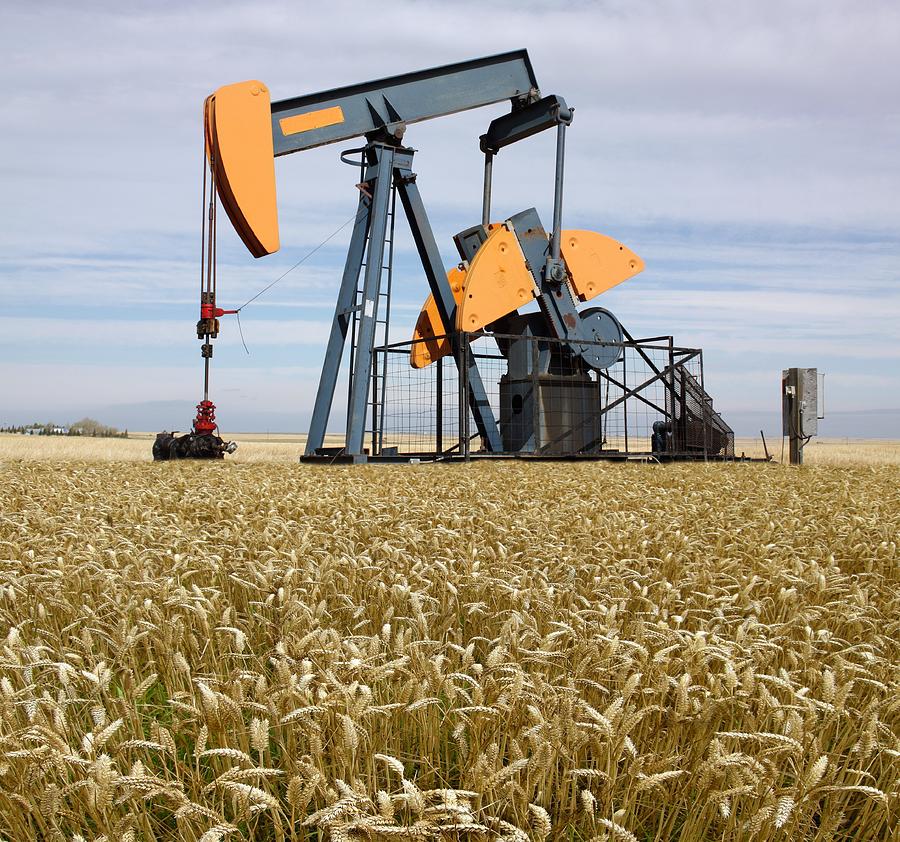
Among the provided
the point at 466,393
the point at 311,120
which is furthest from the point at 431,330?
the point at 311,120

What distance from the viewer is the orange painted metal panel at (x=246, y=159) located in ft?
34.3

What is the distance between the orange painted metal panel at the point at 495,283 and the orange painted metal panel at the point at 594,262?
1227 millimetres

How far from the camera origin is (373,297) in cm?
1221

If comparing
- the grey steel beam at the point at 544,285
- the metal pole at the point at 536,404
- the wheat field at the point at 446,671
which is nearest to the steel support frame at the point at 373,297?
the metal pole at the point at 536,404

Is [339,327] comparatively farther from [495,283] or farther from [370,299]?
[495,283]

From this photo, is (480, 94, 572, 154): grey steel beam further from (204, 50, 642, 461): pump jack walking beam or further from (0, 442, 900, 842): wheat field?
(0, 442, 900, 842): wheat field

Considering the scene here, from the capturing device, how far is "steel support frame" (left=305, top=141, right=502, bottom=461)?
12.2 metres

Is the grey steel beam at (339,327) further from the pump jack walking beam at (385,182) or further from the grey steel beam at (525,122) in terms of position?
the grey steel beam at (525,122)

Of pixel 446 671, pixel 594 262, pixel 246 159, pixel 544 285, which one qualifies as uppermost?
pixel 246 159

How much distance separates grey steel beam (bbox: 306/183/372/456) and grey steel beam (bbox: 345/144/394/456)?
0.33 meters

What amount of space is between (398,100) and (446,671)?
11.1 metres

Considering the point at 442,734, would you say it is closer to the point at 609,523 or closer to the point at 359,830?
the point at 359,830

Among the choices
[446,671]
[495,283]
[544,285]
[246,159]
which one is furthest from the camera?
[544,285]

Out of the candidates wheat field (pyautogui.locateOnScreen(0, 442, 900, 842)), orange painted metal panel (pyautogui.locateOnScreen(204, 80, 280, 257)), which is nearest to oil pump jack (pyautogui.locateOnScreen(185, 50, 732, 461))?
orange painted metal panel (pyautogui.locateOnScreen(204, 80, 280, 257))
